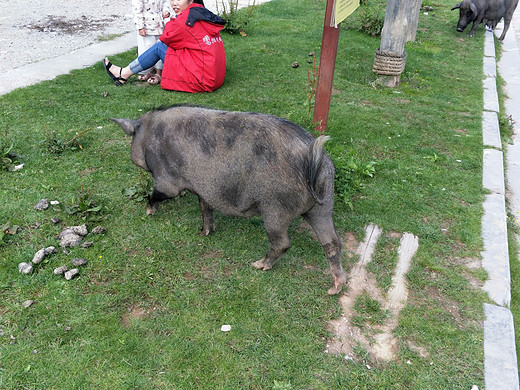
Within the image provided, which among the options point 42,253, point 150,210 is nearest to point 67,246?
point 42,253

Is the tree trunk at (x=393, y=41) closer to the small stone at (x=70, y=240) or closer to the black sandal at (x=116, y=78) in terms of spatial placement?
the black sandal at (x=116, y=78)

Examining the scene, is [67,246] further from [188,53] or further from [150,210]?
[188,53]

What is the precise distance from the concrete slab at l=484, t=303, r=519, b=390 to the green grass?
72 mm

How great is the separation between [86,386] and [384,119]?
5371 mm

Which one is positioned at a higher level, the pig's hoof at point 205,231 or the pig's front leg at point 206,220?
the pig's front leg at point 206,220

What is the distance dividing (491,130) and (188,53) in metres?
4.68

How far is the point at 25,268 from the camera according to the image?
3393mm

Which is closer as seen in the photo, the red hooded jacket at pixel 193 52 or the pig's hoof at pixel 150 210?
the pig's hoof at pixel 150 210

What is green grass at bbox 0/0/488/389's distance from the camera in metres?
2.78

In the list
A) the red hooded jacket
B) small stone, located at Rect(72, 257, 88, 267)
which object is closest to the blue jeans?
Answer: the red hooded jacket

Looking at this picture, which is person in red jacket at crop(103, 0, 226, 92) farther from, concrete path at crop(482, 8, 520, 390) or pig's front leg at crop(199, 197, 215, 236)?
concrete path at crop(482, 8, 520, 390)

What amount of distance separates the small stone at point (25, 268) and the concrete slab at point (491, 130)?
5.56 metres

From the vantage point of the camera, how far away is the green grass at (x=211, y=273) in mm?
2781

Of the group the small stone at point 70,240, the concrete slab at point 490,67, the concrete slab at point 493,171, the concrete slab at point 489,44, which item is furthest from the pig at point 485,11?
the small stone at point 70,240
